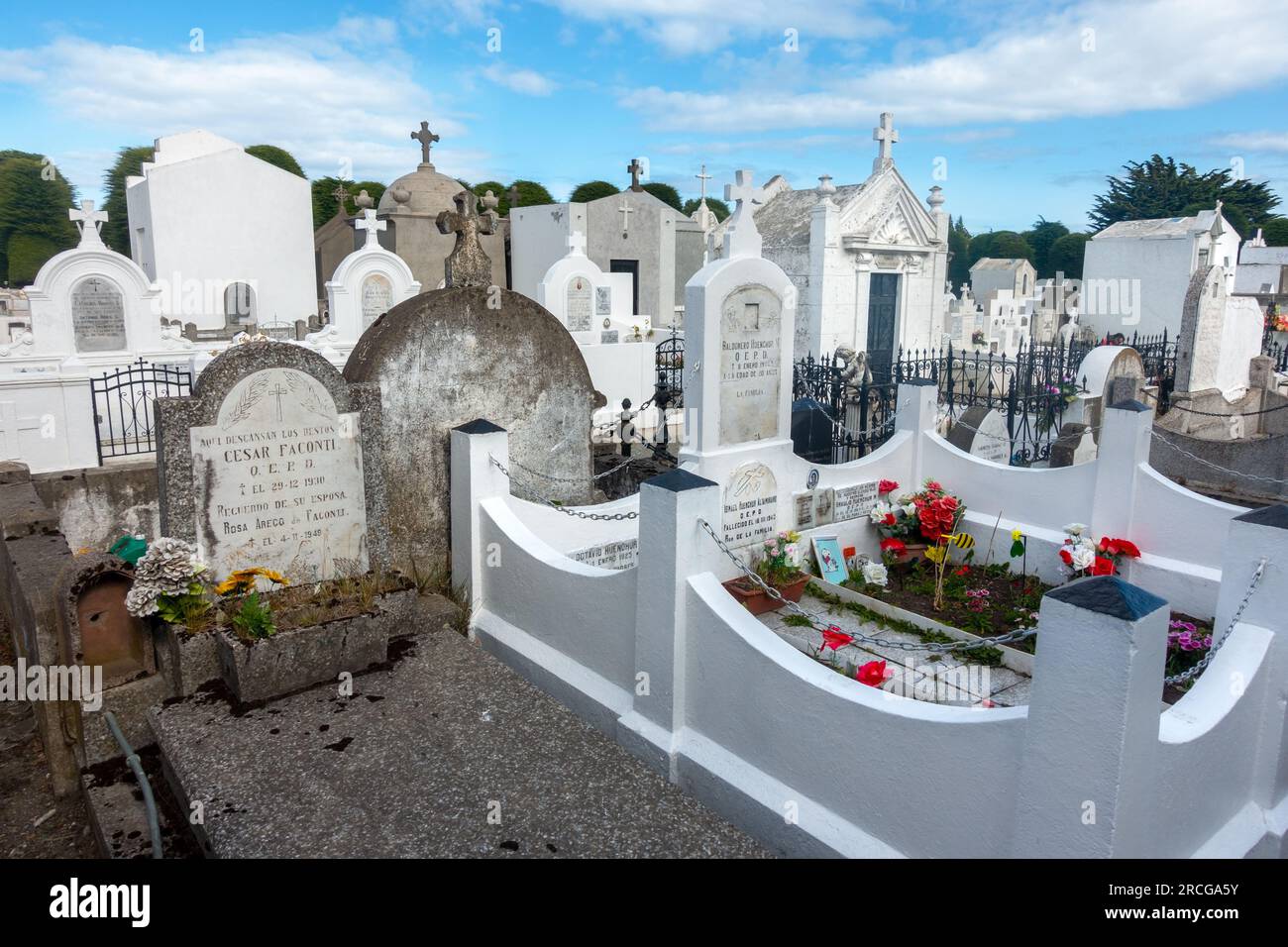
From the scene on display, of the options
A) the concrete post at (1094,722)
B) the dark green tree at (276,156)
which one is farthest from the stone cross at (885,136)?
the dark green tree at (276,156)

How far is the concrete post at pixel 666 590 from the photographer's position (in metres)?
3.83

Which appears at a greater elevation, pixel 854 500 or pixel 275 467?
pixel 275 467

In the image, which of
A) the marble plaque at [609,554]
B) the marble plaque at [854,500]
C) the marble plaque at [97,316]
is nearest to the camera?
the marble plaque at [609,554]

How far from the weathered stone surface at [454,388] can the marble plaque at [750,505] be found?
1276 millimetres

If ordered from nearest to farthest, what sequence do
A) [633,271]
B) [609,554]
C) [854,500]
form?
[609,554] < [854,500] < [633,271]

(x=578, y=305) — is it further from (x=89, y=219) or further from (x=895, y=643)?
(x=895, y=643)

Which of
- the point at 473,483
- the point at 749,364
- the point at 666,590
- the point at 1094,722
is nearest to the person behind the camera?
the point at 1094,722

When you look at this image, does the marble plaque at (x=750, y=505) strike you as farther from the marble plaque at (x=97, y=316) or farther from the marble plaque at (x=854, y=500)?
the marble plaque at (x=97, y=316)

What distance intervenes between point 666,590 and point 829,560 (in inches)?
125

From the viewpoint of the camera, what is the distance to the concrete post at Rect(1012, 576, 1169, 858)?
2488 millimetres

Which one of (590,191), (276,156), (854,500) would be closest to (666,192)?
(590,191)

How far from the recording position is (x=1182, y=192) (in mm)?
42656
